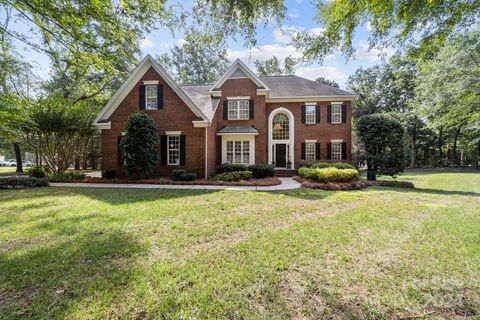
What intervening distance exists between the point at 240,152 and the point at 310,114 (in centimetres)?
710

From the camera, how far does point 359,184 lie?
11.2 metres

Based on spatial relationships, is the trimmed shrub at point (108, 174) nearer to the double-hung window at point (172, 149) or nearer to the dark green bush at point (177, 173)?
the double-hung window at point (172, 149)

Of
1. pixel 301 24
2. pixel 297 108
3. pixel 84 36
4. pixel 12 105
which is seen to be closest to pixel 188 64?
pixel 297 108

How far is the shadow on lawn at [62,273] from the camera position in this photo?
2457 millimetres

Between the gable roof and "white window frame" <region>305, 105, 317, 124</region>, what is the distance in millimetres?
1016

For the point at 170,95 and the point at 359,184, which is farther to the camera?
the point at 170,95

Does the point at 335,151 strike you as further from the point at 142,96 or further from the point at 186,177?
the point at 142,96

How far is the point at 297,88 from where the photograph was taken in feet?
61.6

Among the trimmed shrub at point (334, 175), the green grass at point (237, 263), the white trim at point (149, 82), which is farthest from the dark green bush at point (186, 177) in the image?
the trimmed shrub at point (334, 175)

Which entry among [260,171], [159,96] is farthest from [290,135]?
[159,96]

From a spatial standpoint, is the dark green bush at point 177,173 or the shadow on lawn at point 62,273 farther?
the dark green bush at point 177,173

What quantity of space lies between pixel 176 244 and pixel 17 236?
360cm

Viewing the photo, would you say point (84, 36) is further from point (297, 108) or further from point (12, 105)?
point (297, 108)

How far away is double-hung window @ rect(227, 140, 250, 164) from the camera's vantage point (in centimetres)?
1614
